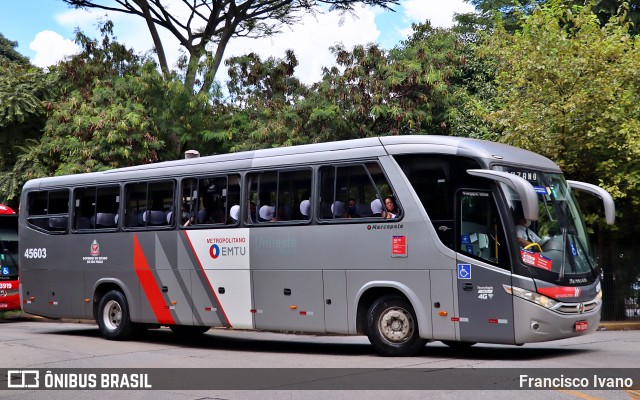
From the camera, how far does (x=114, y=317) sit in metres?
17.8

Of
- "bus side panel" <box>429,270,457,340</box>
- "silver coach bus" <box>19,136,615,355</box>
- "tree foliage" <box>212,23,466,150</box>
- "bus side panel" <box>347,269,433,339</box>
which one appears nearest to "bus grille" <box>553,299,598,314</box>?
"silver coach bus" <box>19,136,615,355</box>

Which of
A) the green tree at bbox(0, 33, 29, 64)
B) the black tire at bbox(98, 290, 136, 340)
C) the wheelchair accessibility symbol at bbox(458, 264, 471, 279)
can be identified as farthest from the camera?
the green tree at bbox(0, 33, 29, 64)

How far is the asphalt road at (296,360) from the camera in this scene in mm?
9742

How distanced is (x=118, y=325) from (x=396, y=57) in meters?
14.4

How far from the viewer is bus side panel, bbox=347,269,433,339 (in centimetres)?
1288

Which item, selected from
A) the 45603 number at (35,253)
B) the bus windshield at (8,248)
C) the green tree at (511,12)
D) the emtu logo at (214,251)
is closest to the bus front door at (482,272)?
the emtu logo at (214,251)

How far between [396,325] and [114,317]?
719 cm

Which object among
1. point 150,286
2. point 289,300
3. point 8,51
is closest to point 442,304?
point 289,300

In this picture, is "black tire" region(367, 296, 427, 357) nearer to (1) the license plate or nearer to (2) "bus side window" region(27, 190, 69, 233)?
(1) the license plate

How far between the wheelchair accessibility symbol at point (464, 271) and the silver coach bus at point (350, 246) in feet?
0.05

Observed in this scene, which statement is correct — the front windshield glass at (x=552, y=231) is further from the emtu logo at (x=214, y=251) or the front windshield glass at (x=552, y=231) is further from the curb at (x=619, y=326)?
the curb at (x=619, y=326)

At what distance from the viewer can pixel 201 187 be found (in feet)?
53.1

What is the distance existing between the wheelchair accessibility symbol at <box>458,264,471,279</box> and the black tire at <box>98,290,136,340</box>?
775cm

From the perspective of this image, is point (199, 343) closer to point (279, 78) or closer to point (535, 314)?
point (535, 314)
